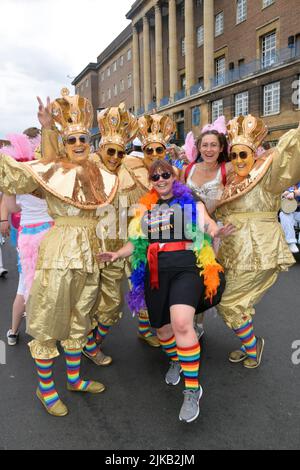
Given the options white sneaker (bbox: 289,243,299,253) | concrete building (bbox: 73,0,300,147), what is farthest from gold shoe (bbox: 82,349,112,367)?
concrete building (bbox: 73,0,300,147)

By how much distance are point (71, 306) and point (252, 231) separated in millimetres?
1437

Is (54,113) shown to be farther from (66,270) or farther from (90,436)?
(90,436)

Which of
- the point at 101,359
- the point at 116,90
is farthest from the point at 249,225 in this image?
the point at 116,90

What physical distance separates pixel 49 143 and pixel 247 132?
150 centimetres

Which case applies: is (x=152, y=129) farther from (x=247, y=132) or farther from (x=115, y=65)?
(x=115, y=65)

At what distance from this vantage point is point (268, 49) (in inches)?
880

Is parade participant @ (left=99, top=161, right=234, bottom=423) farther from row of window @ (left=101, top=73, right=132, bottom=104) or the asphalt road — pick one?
row of window @ (left=101, top=73, right=132, bottom=104)

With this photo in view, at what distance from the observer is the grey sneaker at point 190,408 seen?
A: 2314 mm

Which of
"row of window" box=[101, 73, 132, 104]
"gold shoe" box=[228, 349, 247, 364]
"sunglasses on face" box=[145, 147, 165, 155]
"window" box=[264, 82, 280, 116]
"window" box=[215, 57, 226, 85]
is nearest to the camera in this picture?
"gold shoe" box=[228, 349, 247, 364]

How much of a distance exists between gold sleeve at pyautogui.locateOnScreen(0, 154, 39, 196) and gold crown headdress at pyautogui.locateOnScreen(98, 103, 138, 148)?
0.94 m

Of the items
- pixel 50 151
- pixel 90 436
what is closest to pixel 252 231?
pixel 50 151

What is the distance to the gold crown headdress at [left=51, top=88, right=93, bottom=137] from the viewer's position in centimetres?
263

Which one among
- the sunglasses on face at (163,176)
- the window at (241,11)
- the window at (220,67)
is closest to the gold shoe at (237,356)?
the sunglasses on face at (163,176)

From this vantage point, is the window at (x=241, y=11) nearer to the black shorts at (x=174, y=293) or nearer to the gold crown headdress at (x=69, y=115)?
the gold crown headdress at (x=69, y=115)
